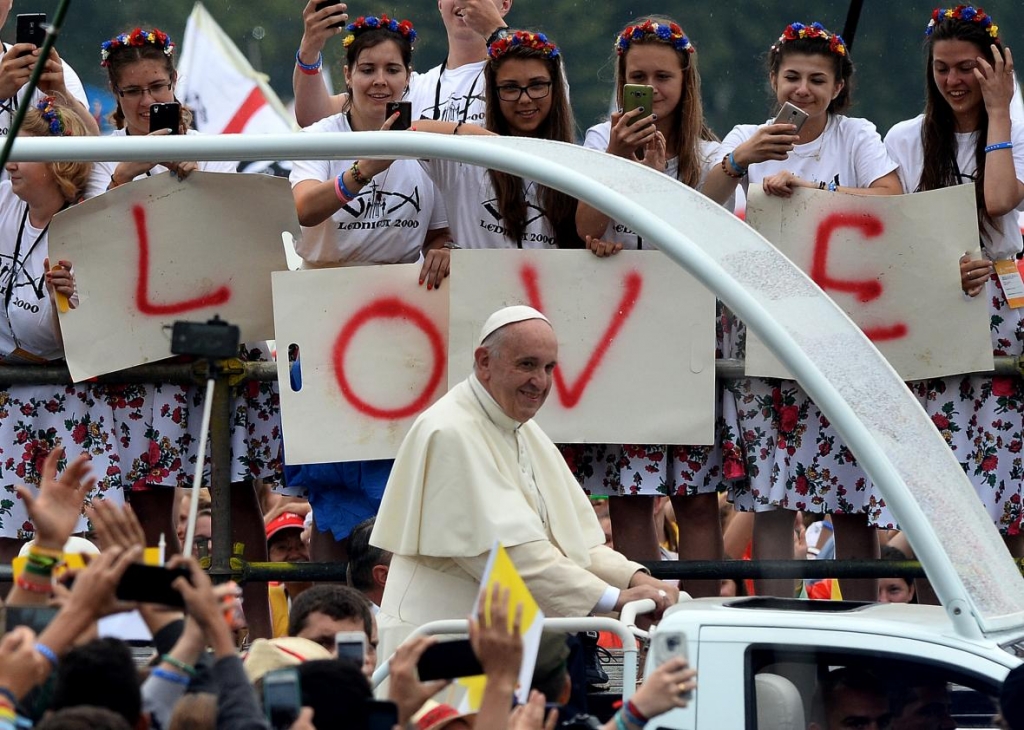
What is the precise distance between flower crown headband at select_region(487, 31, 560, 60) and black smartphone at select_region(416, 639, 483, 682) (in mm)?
3132

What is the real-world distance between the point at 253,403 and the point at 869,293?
7.26 feet

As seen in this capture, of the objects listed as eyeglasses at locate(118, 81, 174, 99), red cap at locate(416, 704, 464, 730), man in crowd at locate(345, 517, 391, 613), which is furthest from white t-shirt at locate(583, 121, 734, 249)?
red cap at locate(416, 704, 464, 730)

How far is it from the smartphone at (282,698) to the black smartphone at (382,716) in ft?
0.75

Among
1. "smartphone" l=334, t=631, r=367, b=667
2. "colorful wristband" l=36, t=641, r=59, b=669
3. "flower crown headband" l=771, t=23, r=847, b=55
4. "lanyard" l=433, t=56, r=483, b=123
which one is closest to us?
"colorful wristband" l=36, t=641, r=59, b=669

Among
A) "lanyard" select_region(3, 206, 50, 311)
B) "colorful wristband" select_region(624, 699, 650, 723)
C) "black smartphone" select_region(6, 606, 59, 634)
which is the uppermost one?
"lanyard" select_region(3, 206, 50, 311)

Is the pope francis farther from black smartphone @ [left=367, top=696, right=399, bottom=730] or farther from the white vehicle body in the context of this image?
black smartphone @ [left=367, top=696, right=399, bottom=730]

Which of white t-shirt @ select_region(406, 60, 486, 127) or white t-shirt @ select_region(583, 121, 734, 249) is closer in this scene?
white t-shirt @ select_region(583, 121, 734, 249)

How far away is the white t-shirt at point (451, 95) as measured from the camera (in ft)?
24.1

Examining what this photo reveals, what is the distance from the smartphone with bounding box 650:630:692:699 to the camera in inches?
183

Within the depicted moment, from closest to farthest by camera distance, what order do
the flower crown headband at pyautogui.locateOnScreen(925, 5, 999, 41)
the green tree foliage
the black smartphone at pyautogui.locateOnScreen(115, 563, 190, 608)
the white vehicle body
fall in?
the black smartphone at pyautogui.locateOnScreen(115, 563, 190, 608), the white vehicle body, the flower crown headband at pyautogui.locateOnScreen(925, 5, 999, 41), the green tree foliage

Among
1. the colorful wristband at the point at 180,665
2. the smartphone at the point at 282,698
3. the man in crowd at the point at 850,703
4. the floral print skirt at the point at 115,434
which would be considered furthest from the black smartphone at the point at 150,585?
the floral print skirt at the point at 115,434

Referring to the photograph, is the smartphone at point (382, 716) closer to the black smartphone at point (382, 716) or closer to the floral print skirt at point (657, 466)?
the black smartphone at point (382, 716)

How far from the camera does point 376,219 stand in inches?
281

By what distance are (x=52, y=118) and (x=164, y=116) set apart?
0.52m
